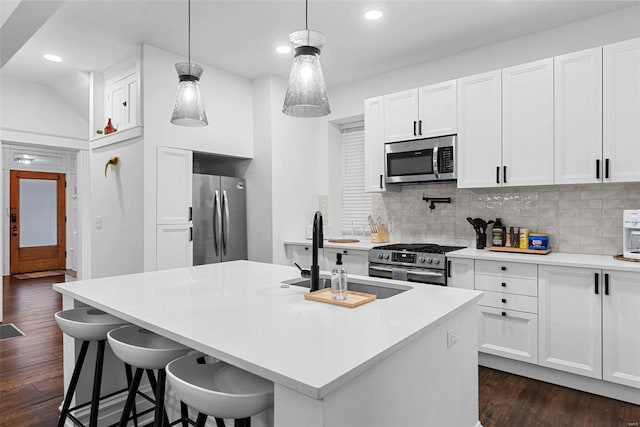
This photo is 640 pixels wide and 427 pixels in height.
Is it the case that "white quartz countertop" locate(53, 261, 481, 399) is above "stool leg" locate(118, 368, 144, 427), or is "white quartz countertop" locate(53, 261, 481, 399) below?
above

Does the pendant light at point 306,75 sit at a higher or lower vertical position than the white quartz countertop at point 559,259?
higher

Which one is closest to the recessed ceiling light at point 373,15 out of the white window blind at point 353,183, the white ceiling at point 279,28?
the white ceiling at point 279,28

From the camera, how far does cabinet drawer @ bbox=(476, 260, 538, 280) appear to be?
9.40 feet

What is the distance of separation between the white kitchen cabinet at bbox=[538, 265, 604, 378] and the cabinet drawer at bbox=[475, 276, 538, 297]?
59 millimetres

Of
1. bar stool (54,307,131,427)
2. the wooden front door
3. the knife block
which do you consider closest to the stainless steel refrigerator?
the knife block

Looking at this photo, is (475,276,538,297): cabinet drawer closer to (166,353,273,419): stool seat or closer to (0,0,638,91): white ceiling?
(0,0,638,91): white ceiling

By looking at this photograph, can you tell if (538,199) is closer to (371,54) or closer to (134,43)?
(371,54)

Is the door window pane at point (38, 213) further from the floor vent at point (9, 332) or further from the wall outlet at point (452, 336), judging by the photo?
the wall outlet at point (452, 336)

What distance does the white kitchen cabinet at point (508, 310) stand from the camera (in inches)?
113

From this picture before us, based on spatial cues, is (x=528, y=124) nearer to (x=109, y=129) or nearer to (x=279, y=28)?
(x=279, y=28)

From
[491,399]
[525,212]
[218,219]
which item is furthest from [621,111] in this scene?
[218,219]

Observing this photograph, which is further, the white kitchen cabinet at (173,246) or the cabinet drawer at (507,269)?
the white kitchen cabinet at (173,246)

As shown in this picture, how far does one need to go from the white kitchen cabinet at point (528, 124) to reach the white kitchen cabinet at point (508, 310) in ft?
2.41

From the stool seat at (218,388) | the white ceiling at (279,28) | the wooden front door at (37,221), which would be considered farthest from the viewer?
the wooden front door at (37,221)
